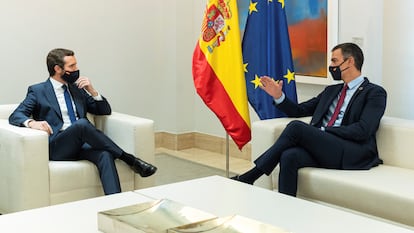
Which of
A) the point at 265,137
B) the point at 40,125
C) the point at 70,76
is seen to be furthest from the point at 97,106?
the point at 265,137

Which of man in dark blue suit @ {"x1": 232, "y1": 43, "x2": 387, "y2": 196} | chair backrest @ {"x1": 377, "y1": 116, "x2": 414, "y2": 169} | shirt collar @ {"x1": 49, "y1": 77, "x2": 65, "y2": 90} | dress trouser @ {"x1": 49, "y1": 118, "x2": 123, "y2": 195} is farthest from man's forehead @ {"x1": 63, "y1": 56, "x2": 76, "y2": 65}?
chair backrest @ {"x1": 377, "y1": 116, "x2": 414, "y2": 169}

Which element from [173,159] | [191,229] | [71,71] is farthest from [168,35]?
[191,229]

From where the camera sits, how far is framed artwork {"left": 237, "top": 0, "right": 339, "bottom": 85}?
488cm

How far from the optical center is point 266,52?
463 centimetres

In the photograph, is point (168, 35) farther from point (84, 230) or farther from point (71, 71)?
point (84, 230)

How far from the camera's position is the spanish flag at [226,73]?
4.54m

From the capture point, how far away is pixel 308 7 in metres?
5.06

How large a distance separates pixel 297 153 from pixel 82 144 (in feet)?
4.65

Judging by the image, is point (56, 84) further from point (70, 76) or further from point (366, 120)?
Answer: point (366, 120)

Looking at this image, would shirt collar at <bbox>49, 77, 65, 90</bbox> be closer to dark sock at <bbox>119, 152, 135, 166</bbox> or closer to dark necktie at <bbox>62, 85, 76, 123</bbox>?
dark necktie at <bbox>62, 85, 76, 123</bbox>

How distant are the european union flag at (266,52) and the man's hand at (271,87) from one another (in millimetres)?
305

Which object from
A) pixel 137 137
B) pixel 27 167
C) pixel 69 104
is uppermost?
pixel 69 104

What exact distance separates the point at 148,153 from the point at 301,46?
1767mm

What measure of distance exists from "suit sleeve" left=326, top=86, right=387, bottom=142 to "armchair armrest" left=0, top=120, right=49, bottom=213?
5.94ft
